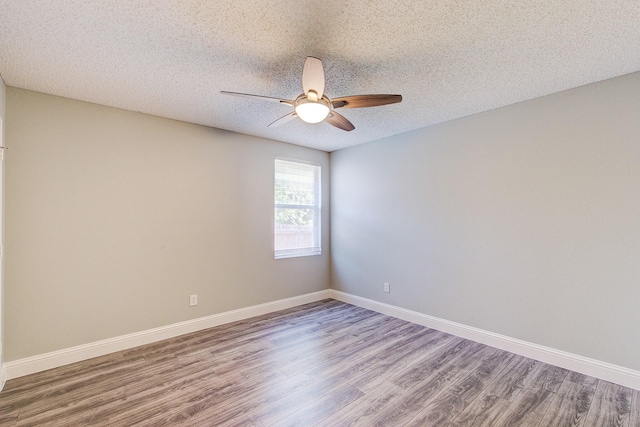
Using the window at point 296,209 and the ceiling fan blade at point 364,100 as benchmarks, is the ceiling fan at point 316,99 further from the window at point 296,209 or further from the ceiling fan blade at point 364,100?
the window at point 296,209

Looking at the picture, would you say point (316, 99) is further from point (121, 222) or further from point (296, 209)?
point (296, 209)

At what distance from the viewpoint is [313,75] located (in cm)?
183

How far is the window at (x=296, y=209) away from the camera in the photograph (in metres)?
4.23

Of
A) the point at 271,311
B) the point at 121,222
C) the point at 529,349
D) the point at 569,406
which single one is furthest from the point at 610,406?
the point at 121,222

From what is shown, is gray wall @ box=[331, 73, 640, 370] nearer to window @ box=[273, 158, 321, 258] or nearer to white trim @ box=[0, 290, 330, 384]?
window @ box=[273, 158, 321, 258]

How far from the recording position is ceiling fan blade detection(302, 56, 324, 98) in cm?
176

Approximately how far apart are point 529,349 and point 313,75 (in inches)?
121

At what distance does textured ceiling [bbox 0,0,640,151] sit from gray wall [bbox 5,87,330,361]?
0.42m

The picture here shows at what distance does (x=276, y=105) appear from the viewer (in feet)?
9.29

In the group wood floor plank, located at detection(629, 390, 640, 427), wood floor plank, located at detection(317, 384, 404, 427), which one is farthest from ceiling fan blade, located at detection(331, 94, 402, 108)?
wood floor plank, located at detection(629, 390, 640, 427)

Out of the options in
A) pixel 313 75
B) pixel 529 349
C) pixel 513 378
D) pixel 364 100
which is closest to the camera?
pixel 313 75

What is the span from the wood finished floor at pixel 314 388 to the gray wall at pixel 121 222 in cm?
46

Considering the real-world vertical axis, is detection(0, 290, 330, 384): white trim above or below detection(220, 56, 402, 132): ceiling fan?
below

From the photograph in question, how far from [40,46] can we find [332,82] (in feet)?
6.56
